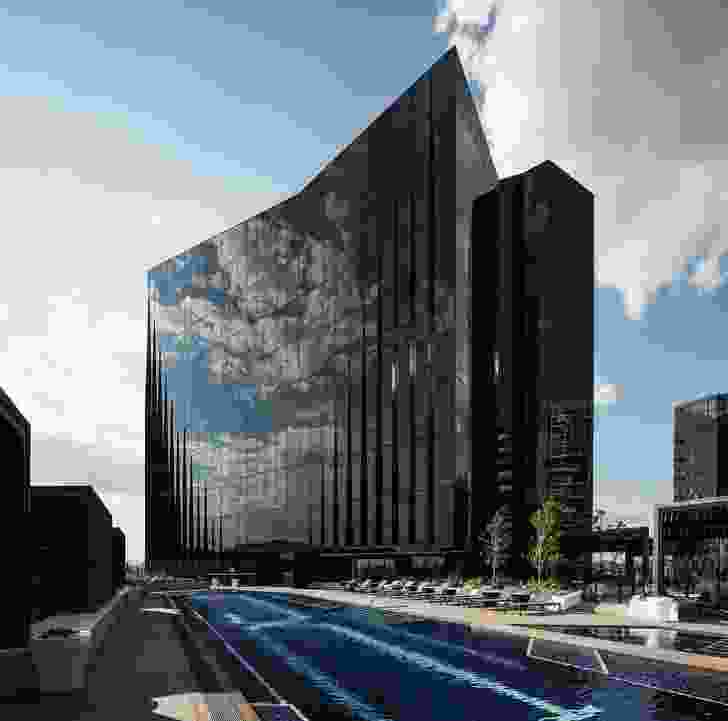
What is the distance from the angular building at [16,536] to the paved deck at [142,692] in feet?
5.16

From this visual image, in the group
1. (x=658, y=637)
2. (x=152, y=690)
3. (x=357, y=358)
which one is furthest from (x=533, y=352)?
(x=152, y=690)

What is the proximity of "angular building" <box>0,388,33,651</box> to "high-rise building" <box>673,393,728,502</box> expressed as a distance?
346 ft

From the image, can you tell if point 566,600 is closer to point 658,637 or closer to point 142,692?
point 658,637

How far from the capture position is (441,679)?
15.8 m

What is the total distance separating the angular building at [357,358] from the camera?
68250mm

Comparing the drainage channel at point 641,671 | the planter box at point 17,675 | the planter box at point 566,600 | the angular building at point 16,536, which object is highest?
the angular building at point 16,536

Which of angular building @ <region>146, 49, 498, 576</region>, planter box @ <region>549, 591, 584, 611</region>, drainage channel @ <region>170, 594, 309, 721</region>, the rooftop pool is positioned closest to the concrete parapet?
drainage channel @ <region>170, 594, 309, 721</region>

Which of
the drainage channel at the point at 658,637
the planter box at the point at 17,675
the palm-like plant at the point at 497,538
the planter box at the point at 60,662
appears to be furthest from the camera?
the palm-like plant at the point at 497,538

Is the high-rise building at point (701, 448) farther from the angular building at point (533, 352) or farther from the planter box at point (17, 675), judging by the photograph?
the planter box at point (17, 675)

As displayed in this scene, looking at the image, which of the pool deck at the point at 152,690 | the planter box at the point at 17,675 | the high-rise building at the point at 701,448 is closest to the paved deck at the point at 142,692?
the pool deck at the point at 152,690

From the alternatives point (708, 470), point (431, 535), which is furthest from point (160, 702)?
point (708, 470)

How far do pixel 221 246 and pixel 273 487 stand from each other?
30036 millimetres

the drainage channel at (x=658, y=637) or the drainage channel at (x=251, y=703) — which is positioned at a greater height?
the drainage channel at (x=251, y=703)

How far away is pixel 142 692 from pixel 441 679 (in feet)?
18.1
